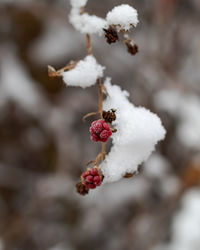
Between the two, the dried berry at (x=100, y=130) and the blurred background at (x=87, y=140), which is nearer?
the dried berry at (x=100, y=130)

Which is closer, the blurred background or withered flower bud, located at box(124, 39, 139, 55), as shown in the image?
withered flower bud, located at box(124, 39, 139, 55)

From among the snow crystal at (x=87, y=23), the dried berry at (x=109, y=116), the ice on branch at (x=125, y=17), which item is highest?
the snow crystal at (x=87, y=23)

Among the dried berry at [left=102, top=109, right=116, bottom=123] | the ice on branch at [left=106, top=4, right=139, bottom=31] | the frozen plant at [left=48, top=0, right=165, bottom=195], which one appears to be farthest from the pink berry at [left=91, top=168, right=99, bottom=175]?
the ice on branch at [left=106, top=4, right=139, bottom=31]

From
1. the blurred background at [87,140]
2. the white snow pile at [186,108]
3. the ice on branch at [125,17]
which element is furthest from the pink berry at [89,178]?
the white snow pile at [186,108]

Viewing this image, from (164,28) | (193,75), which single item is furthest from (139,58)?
(193,75)

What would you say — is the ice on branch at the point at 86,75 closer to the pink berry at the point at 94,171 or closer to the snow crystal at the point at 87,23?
the snow crystal at the point at 87,23

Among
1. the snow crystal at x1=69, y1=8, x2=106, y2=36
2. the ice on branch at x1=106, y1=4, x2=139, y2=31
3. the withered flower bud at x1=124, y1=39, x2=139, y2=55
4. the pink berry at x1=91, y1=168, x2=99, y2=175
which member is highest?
the snow crystal at x1=69, y1=8, x2=106, y2=36

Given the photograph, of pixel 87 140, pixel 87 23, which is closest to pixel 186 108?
pixel 87 140

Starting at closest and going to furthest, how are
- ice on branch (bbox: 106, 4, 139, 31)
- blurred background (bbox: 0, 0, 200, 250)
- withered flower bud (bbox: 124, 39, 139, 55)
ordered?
ice on branch (bbox: 106, 4, 139, 31) < withered flower bud (bbox: 124, 39, 139, 55) < blurred background (bbox: 0, 0, 200, 250)

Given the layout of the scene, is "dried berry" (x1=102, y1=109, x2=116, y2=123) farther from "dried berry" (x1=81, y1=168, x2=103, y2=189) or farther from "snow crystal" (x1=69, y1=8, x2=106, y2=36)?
"snow crystal" (x1=69, y1=8, x2=106, y2=36)
